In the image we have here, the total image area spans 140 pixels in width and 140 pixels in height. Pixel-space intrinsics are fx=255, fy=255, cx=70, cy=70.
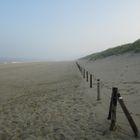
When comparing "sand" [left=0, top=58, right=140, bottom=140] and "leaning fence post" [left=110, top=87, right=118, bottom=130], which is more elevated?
"leaning fence post" [left=110, top=87, right=118, bottom=130]

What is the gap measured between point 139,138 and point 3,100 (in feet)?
27.9

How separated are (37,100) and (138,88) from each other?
5119mm

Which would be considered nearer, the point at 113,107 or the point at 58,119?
the point at 113,107

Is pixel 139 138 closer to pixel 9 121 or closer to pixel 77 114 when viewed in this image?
pixel 77 114

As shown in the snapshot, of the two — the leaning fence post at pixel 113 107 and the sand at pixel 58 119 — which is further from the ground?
the leaning fence post at pixel 113 107

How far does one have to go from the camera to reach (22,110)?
10.7 m

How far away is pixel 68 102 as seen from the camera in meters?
11.8

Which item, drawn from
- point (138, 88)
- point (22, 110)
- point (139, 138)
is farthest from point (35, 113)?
point (138, 88)

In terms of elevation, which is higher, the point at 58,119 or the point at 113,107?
the point at 113,107

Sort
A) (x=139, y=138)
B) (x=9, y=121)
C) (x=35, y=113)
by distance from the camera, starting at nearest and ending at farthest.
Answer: (x=139, y=138), (x=9, y=121), (x=35, y=113)

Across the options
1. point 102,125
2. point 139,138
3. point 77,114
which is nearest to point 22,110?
point 77,114

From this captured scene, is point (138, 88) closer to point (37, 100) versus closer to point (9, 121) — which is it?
point (37, 100)

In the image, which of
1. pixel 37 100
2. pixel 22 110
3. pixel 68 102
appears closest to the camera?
pixel 22 110

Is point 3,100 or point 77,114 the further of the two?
point 3,100
